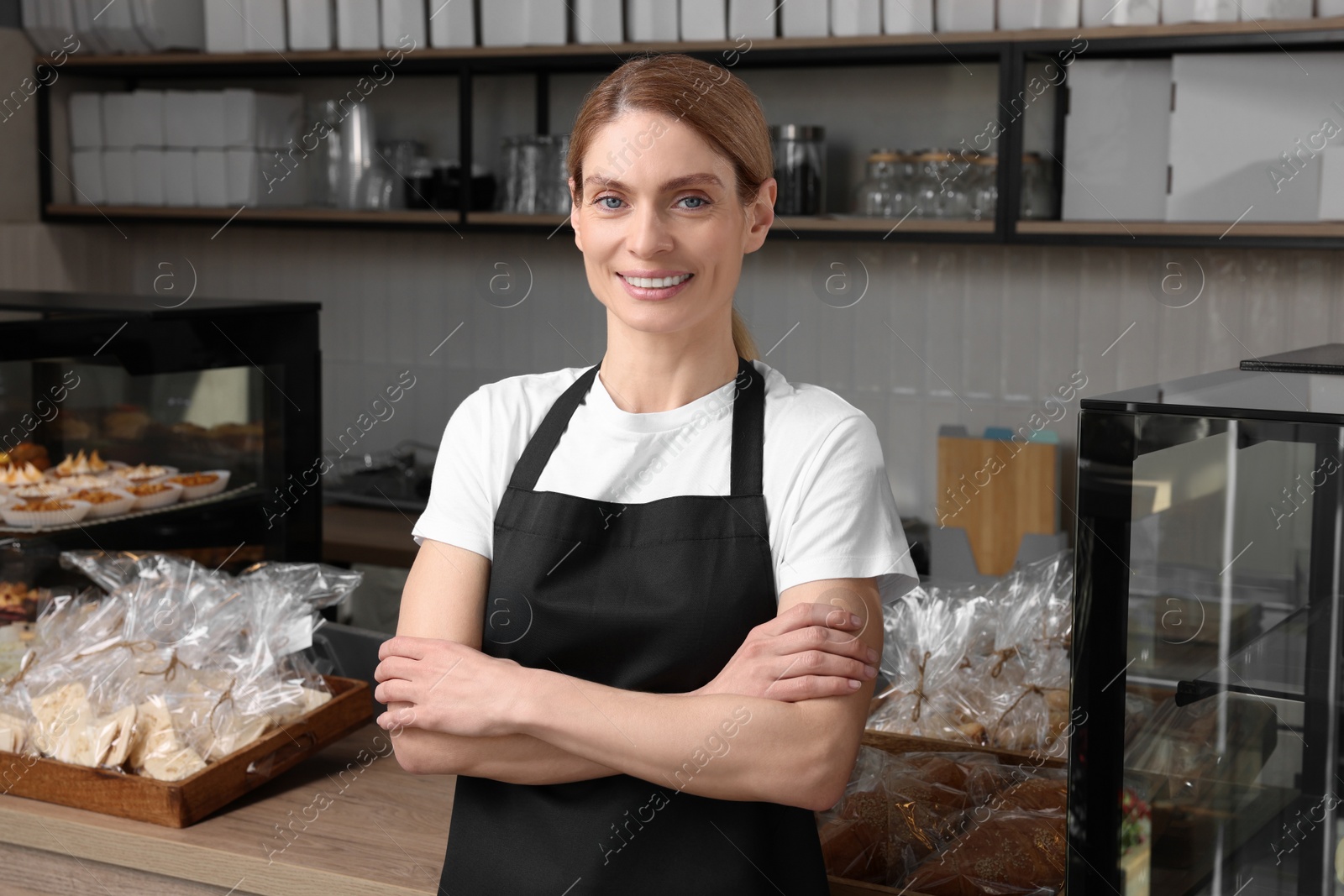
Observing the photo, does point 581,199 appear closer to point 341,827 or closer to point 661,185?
point 661,185

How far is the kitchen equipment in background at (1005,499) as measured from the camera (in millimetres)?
2807

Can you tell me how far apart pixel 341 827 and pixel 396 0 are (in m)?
2.40

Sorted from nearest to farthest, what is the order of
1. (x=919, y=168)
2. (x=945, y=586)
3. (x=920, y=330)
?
(x=945, y=586) < (x=919, y=168) < (x=920, y=330)

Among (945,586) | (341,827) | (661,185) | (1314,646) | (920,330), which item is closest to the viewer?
(1314,646)

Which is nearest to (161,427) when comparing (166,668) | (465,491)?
(166,668)

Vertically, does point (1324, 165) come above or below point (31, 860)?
above

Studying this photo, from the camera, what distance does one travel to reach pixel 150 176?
357cm

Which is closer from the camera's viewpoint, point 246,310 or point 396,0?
point 246,310

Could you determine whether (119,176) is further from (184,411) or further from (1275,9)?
(1275,9)

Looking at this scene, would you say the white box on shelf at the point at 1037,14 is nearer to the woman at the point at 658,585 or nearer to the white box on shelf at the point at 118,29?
the woman at the point at 658,585

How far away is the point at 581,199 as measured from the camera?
42.8 inches

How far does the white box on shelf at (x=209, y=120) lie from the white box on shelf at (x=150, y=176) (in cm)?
14

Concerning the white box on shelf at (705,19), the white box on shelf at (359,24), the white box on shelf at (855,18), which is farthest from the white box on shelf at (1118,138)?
the white box on shelf at (359,24)

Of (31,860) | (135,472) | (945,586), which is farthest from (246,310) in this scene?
(945,586)
